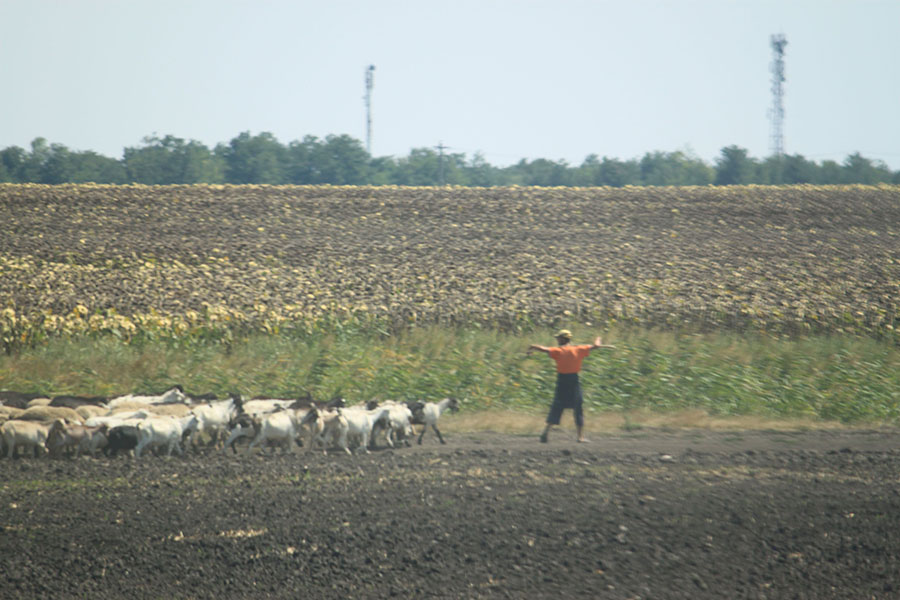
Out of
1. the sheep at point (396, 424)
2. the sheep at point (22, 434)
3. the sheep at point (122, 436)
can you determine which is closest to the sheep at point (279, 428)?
the sheep at point (396, 424)

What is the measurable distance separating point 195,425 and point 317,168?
224ft

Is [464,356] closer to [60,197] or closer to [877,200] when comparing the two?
[60,197]

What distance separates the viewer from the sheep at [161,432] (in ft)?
50.2

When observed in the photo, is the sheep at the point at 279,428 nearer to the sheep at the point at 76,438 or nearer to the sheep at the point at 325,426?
the sheep at the point at 325,426

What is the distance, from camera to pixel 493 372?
2241 centimetres

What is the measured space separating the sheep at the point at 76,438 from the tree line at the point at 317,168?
6485 centimetres

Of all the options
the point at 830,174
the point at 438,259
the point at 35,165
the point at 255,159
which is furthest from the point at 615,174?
the point at 35,165

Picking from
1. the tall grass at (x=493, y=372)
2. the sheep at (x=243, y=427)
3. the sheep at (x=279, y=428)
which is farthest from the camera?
the tall grass at (x=493, y=372)

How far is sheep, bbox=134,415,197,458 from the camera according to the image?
15289 mm

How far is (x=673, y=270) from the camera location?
36031 millimetres

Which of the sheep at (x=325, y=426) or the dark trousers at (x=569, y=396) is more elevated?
the dark trousers at (x=569, y=396)

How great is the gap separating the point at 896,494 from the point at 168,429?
471 inches

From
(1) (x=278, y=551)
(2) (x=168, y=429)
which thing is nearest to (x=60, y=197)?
(2) (x=168, y=429)

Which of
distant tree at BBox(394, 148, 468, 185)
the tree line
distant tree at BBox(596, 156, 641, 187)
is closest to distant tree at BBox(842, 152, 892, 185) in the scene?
the tree line
